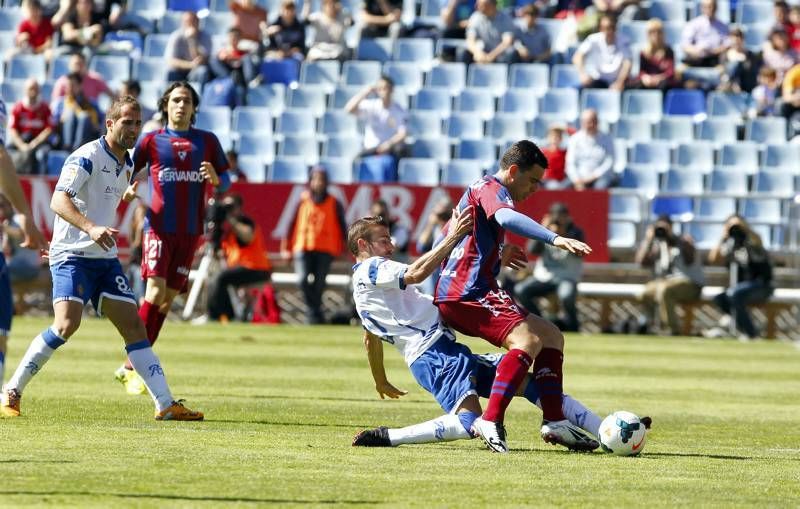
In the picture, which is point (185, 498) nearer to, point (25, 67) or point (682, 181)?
point (682, 181)

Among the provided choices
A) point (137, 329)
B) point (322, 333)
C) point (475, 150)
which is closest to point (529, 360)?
point (137, 329)

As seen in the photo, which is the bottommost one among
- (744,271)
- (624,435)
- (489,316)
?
(744,271)

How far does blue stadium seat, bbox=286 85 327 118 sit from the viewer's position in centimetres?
2725

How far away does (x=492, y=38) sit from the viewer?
27.2 metres

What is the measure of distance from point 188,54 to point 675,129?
8.52 metres

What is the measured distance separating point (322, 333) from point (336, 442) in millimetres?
→ 12254

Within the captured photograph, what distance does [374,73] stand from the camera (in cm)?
2736

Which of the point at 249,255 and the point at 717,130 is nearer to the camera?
the point at 249,255

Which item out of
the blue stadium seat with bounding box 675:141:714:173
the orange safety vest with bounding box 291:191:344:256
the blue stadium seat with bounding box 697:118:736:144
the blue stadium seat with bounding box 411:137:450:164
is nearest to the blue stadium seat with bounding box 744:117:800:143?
the blue stadium seat with bounding box 697:118:736:144

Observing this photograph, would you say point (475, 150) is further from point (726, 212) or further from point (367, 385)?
point (367, 385)

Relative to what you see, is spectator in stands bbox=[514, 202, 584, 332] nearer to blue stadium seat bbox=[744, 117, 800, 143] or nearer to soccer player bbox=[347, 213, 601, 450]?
blue stadium seat bbox=[744, 117, 800, 143]

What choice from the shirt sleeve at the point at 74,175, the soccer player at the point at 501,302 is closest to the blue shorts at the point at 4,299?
the shirt sleeve at the point at 74,175

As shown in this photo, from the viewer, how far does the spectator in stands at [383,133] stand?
2516 centimetres

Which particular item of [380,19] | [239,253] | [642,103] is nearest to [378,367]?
[239,253]
